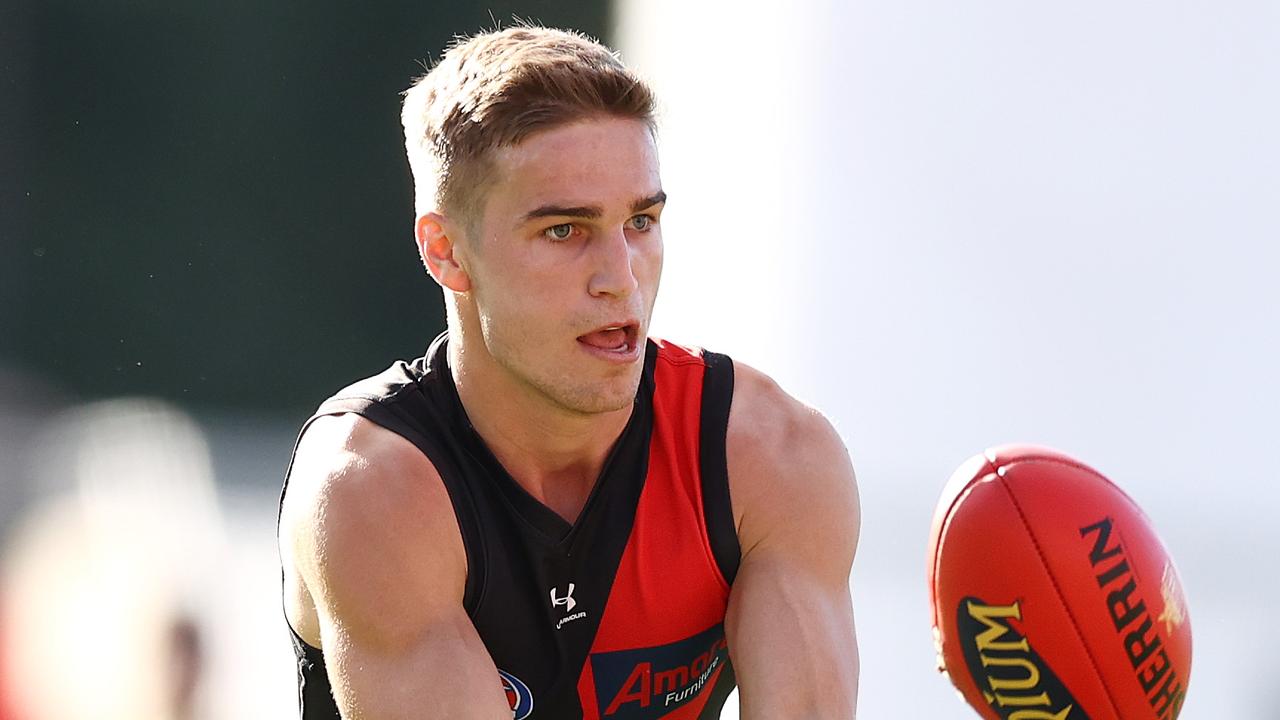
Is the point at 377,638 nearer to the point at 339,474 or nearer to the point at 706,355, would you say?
the point at 339,474

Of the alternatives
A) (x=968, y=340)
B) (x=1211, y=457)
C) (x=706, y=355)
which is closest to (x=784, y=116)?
(x=968, y=340)

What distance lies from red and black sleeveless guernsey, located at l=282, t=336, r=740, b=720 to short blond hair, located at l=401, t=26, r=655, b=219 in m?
0.42

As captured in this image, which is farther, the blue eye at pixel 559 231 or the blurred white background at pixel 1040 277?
the blurred white background at pixel 1040 277

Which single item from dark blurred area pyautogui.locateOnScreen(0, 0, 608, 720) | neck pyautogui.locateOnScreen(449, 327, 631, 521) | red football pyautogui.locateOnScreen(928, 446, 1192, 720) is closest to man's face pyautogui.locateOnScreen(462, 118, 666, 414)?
neck pyautogui.locateOnScreen(449, 327, 631, 521)

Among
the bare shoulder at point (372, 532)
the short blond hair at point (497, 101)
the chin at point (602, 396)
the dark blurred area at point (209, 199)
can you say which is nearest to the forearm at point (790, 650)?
the chin at point (602, 396)

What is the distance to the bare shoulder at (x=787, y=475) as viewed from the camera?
2.97 meters

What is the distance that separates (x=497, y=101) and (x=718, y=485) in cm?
80

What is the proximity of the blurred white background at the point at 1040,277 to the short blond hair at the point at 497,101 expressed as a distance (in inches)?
95.0

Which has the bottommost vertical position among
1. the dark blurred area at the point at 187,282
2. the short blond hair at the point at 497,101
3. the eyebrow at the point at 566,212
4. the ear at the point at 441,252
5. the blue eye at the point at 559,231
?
the dark blurred area at the point at 187,282

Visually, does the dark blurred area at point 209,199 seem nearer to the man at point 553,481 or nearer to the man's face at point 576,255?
the man at point 553,481

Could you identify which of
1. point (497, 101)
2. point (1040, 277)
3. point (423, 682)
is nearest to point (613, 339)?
point (497, 101)

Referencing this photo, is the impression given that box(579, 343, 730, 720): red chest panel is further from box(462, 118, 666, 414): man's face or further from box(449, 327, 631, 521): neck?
box(462, 118, 666, 414): man's face

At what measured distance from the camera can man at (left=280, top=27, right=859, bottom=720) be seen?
8.97ft

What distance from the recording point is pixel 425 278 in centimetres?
588
